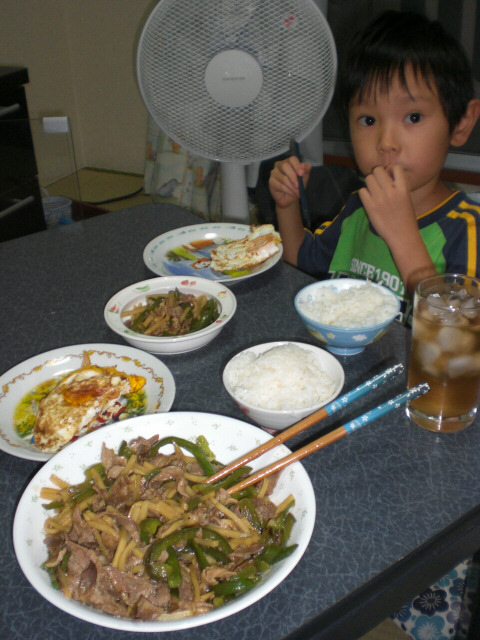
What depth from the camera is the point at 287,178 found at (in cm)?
185

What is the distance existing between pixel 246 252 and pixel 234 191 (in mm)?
530

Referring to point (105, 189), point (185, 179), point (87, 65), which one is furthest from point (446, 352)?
point (87, 65)

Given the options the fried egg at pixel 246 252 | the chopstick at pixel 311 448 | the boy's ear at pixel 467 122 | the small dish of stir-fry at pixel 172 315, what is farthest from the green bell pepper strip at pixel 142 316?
the boy's ear at pixel 467 122

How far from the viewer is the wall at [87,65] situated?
15.2 ft

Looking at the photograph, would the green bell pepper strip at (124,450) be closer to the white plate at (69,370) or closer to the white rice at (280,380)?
the white plate at (69,370)

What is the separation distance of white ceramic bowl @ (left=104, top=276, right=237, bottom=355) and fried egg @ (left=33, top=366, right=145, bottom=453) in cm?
10

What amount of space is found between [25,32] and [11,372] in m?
4.46

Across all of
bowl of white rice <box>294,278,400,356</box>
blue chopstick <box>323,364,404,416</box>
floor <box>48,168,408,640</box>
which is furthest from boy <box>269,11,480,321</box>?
floor <box>48,168,408,640</box>

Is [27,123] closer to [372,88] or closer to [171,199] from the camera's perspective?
[171,199]

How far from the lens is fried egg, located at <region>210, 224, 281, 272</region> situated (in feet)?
5.19

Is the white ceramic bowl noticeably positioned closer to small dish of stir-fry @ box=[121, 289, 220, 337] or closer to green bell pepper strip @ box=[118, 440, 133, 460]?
small dish of stir-fry @ box=[121, 289, 220, 337]

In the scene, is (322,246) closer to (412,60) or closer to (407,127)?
(407,127)

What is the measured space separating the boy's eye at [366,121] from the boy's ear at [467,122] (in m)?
0.23

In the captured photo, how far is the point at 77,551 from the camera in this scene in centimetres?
76
